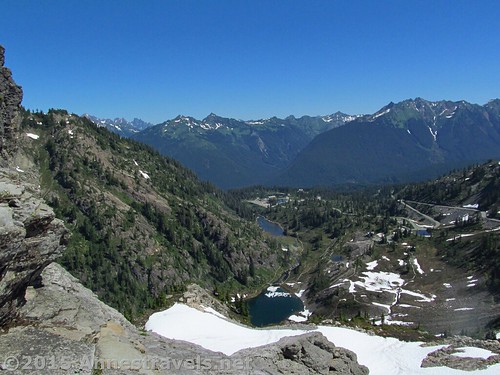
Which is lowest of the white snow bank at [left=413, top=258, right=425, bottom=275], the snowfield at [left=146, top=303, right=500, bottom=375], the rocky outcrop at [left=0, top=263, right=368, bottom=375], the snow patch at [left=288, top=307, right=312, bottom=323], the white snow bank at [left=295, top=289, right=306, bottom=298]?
the snow patch at [left=288, top=307, right=312, bottom=323]

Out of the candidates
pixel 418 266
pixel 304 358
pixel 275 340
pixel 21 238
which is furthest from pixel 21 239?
pixel 418 266

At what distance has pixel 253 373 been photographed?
2697cm

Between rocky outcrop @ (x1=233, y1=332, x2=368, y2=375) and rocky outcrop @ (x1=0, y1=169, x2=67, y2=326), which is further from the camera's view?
rocky outcrop @ (x1=233, y1=332, x2=368, y2=375)

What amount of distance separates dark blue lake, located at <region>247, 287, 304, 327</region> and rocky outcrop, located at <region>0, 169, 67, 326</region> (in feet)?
449

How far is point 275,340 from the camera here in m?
45.1

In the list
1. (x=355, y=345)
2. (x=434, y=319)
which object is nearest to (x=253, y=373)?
(x=355, y=345)

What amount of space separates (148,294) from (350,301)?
82.4 metres

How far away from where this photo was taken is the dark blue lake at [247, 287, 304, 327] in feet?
518

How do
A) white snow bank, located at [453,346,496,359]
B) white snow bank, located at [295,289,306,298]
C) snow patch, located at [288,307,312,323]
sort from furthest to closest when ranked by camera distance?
1. white snow bank, located at [295,289,306,298]
2. snow patch, located at [288,307,312,323]
3. white snow bank, located at [453,346,496,359]

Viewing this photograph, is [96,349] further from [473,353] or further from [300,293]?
[300,293]

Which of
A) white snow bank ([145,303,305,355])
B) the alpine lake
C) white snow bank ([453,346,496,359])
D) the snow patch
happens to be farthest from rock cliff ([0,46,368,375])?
the alpine lake

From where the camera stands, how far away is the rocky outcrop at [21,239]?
62.3 ft

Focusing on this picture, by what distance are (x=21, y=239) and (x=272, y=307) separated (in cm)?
16343

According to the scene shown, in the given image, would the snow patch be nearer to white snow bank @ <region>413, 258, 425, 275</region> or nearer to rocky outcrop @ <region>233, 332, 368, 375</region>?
white snow bank @ <region>413, 258, 425, 275</region>
